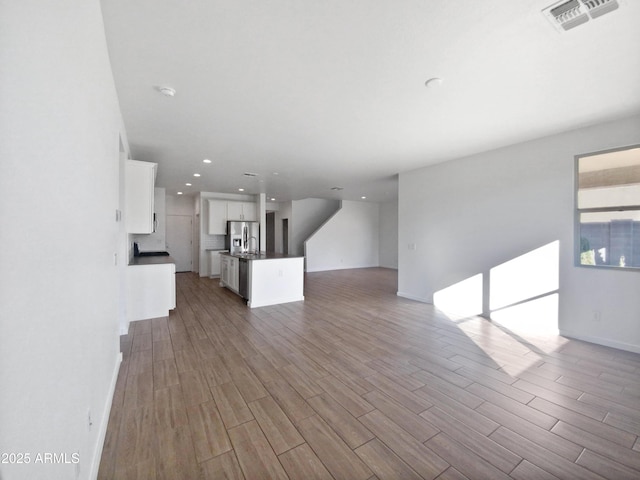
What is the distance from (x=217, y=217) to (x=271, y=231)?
4050 mm

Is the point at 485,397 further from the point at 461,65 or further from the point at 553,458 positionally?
the point at 461,65

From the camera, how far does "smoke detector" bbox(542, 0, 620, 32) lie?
158 cm

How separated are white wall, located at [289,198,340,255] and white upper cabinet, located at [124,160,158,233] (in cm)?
653

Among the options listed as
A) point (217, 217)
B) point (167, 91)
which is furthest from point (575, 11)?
point (217, 217)

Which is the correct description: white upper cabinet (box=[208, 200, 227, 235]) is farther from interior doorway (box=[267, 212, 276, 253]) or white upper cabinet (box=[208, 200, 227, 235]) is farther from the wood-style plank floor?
the wood-style plank floor

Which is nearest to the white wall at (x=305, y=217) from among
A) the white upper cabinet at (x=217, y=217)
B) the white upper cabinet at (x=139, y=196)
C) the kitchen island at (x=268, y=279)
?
the white upper cabinet at (x=217, y=217)

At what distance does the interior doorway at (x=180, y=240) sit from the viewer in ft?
29.9

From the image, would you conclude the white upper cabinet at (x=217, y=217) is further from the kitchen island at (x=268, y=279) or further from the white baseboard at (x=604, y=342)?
the white baseboard at (x=604, y=342)

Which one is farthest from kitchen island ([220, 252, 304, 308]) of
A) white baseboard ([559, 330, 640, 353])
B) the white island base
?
white baseboard ([559, 330, 640, 353])

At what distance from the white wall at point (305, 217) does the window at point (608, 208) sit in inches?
318

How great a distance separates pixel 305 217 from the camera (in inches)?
420

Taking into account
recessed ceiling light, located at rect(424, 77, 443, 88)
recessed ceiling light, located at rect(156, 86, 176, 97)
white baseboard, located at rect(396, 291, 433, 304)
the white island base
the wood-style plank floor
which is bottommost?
the wood-style plank floor

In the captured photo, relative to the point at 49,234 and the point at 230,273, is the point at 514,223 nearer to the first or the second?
the point at 49,234

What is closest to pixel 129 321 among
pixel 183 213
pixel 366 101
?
pixel 366 101
